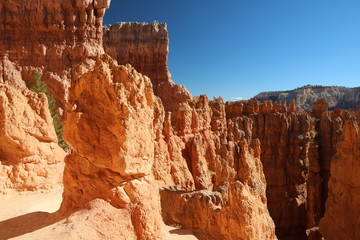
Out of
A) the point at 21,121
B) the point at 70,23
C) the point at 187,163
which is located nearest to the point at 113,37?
the point at 70,23

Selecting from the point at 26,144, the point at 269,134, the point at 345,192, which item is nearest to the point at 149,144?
the point at 26,144

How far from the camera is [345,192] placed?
47.2 ft

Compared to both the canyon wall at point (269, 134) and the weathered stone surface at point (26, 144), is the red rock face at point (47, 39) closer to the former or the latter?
the canyon wall at point (269, 134)

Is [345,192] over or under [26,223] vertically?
under

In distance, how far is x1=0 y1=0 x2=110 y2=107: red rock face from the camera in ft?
60.3

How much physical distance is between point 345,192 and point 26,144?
46.4 feet

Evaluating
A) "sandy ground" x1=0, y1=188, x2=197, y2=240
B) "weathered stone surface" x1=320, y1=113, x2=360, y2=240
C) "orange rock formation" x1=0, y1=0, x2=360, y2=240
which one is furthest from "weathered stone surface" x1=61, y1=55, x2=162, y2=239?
"weathered stone surface" x1=320, y1=113, x2=360, y2=240

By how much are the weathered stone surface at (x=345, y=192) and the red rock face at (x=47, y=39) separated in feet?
53.2

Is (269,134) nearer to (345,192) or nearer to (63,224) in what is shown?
(345,192)

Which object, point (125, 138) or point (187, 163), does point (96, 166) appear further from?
point (187, 163)

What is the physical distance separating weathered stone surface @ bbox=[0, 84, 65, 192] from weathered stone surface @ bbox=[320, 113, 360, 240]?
12.9m

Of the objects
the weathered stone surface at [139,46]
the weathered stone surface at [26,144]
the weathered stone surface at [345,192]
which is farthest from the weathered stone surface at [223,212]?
the weathered stone surface at [139,46]

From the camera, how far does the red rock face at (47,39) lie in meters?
18.4

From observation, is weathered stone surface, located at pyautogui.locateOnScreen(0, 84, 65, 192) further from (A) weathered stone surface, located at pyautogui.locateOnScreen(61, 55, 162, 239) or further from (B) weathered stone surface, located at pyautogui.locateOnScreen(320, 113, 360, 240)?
(B) weathered stone surface, located at pyautogui.locateOnScreen(320, 113, 360, 240)
